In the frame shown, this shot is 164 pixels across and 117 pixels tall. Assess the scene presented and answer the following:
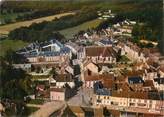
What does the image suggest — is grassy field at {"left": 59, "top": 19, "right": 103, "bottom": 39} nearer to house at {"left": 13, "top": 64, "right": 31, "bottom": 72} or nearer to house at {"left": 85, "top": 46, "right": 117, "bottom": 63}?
house at {"left": 85, "top": 46, "right": 117, "bottom": 63}

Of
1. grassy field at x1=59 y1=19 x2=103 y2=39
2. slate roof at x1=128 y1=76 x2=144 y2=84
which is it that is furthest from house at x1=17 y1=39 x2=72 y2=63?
slate roof at x1=128 y1=76 x2=144 y2=84

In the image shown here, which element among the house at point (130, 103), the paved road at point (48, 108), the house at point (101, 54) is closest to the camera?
the house at point (130, 103)

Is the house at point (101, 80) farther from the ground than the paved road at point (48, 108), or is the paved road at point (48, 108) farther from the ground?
the house at point (101, 80)

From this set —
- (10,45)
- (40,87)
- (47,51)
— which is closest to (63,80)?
(40,87)

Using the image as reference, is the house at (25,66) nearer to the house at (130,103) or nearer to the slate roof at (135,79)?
the house at (130,103)

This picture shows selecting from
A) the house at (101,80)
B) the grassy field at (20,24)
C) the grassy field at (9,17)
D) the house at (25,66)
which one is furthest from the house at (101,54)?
the grassy field at (9,17)

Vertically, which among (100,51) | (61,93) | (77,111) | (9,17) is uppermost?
(9,17)

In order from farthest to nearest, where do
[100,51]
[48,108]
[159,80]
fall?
[100,51]
[48,108]
[159,80]

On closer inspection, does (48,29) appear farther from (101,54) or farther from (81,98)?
(81,98)

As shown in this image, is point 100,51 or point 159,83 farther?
point 100,51

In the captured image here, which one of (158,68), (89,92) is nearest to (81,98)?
(89,92)
